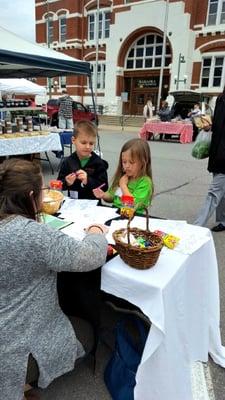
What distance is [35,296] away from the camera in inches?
57.0

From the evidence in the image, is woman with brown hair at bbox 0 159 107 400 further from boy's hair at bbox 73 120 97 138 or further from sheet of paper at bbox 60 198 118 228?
boy's hair at bbox 73 120 97 138

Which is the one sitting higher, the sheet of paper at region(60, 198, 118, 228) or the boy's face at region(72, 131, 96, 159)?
the boy's face at region(72, 131, 96, 159)

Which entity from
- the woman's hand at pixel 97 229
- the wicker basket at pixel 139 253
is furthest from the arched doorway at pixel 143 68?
the wicker basket at pixel 139 253

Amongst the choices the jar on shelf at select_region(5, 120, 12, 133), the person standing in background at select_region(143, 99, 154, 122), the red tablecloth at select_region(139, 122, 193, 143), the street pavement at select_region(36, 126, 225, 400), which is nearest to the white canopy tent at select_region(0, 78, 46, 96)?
the street pavement at select_region(36, 126, 225, 400)

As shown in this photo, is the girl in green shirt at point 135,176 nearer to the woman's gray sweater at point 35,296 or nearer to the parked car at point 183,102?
the woman's gray sweater at point 35,296

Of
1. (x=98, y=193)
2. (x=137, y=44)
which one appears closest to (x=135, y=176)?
(x=98, y=193)

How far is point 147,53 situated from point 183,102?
14.1m

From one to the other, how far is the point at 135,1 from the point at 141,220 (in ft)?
99.8

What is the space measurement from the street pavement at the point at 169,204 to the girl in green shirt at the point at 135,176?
0.94 m

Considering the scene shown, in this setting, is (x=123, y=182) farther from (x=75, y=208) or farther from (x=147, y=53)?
(x=147, y=53)

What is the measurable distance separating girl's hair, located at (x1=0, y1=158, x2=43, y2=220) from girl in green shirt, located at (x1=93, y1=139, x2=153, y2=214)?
3.88 feet

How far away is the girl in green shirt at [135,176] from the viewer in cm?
252

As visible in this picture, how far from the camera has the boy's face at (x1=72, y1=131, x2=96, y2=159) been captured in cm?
281

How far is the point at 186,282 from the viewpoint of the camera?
1.77 metres
